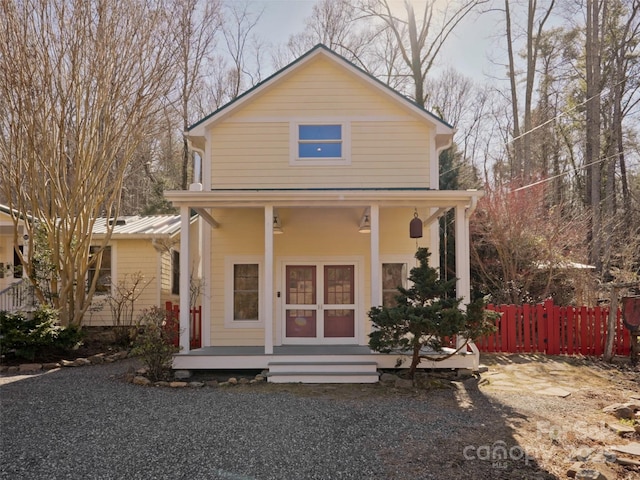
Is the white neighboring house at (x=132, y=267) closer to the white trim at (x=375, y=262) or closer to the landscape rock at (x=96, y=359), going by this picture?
the landscape rock at (x=96, y=359)

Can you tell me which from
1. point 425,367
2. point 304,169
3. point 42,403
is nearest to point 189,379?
point 42,403

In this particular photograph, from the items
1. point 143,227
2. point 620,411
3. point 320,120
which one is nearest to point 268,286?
point 320,120

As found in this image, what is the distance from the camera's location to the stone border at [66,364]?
30.1 ft

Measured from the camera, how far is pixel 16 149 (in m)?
10.3

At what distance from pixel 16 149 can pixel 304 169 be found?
251 inches

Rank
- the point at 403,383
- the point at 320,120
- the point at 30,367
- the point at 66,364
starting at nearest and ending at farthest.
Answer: the point at 403,383, the point at 30,367, the point at 66,364, the point at 320,120

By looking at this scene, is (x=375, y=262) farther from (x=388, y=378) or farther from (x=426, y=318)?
(x=388, y=378)

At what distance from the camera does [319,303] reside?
10055 mm

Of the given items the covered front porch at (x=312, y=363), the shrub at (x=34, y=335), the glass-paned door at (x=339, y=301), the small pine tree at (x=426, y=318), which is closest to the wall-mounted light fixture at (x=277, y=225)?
the glass-paned door at (x=339, y=301)

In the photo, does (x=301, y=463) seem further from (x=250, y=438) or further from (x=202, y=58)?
(x=202, y=58)

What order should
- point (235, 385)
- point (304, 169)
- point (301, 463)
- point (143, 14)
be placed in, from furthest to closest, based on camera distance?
point (143, 14), point (304, 169), point (235, 385), point (301, 463)

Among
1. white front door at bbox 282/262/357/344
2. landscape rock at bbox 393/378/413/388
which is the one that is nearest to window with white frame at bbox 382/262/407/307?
white front door at bbox 282/262/357/344

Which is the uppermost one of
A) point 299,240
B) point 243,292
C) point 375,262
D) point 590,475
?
point 299,240

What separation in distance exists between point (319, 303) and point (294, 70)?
5103mm
